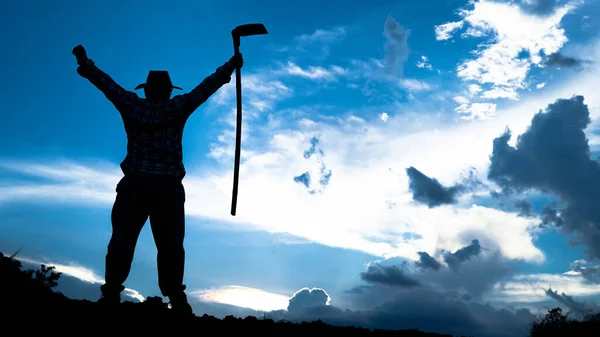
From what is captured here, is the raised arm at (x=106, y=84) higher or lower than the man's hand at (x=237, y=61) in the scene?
lower

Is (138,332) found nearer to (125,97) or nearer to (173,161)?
(173,161)

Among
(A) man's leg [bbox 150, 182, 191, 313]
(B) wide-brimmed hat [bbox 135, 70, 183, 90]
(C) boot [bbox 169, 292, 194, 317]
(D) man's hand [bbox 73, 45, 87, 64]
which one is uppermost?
(D) man's hand [bbox 73, 45, 87, 64]

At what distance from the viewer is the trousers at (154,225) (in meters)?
7.81

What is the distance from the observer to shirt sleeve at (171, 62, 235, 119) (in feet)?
26.8

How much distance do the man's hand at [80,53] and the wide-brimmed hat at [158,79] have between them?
2.99 ft

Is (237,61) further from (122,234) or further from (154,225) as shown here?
(122,234)

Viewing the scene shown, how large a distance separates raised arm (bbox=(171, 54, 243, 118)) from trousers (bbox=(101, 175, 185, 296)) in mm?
1099

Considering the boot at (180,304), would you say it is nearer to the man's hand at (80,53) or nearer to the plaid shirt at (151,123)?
the plaid shirt at (151,123)

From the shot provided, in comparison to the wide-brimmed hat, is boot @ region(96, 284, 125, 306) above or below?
below

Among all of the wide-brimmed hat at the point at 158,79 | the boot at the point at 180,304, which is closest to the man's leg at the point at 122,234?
the boot at the point at 180,304

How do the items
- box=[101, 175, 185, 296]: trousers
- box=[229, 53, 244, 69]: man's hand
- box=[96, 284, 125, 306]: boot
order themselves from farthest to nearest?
box=[229, 53, 244, 69]: man's hand < box=[101, 175, 185, 296]: trousers < box=[96, 284, 125, 306]: boot

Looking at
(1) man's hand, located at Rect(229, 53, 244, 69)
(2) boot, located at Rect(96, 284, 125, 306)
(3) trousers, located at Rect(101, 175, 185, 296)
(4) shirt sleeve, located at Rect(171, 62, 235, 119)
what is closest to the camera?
(2) boot, located at Rect(96, 284, 125, 306)

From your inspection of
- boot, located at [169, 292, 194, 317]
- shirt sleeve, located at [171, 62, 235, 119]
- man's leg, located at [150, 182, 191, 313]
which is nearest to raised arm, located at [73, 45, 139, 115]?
shirt sleeve, located at [171, 62, 235, 119]

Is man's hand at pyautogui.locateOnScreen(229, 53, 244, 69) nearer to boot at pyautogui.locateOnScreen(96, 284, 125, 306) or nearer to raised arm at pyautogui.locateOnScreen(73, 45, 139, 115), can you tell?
raised arm at pyautogui.locateOnScreen(73, 45, 139, 115)
